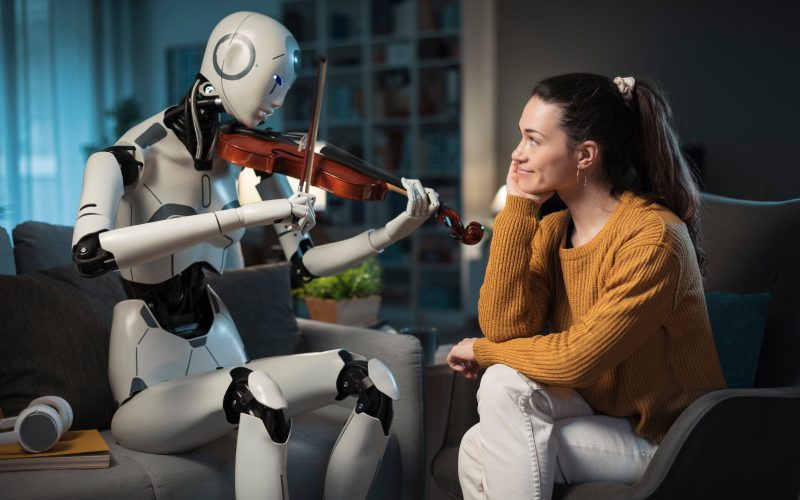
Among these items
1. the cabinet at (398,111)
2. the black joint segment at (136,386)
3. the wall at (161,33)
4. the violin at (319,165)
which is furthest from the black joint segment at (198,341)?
the wall at (161,33)

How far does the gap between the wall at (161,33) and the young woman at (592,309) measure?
5.78 meters

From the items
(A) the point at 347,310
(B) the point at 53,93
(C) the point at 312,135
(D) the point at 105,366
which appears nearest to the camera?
(C) the point at 312,135

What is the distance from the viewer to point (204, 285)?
6.03 ft

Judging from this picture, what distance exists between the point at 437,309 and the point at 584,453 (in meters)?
4.55

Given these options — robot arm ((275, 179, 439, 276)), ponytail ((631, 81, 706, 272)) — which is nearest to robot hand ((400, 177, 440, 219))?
robot arm ((275, 179, 439, 276))

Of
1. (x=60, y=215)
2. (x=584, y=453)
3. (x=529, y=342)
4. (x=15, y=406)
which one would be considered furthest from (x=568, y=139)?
(x=60, y=215)

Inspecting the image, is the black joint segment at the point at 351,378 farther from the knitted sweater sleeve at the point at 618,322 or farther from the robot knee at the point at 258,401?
the knitted sweater sleeve at the point at 618,322

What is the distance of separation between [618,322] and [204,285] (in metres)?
0.88

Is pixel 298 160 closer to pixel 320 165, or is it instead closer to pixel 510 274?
pixel 320 165

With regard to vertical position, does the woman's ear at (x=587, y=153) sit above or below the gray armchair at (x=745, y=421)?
above

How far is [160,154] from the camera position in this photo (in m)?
1.73

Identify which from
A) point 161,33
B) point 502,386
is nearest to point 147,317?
point 502,386

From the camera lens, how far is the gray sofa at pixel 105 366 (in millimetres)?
1571

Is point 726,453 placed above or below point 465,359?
below
